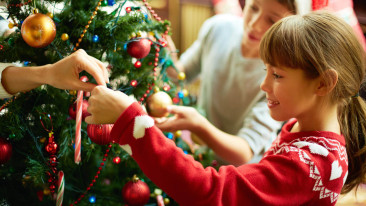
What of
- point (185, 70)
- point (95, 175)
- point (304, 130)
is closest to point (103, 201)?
point (95, 175)

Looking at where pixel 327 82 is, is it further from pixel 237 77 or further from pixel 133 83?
pixel 237 77

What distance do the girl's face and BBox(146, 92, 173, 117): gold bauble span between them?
0.92 feet

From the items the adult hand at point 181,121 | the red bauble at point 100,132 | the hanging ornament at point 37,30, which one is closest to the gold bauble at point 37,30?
the hanging ornament at point 37,30

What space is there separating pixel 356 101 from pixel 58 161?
778 millimetres

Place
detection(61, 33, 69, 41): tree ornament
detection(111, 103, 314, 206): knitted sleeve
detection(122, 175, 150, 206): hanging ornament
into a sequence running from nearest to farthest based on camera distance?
detection(111, 103, 314, 206): knitted sleeve < detection(61, 33, 69, 41): tree ornament < detection(122, 175, 150, 206): hanging ornament

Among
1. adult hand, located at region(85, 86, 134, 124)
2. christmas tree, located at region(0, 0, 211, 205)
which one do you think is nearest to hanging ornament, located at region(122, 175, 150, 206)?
christmas tree, located at region(0, 0, 211, 205)

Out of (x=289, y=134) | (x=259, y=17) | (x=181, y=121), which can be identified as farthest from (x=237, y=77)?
(x=289, y=134)

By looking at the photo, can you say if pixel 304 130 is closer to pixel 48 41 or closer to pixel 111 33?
pixel 111 33

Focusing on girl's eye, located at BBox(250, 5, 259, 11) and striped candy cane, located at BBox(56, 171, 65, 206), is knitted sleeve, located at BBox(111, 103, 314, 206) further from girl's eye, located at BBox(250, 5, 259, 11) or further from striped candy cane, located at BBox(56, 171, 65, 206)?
girl's eye, located at BBox(250, 5, 259, 11)

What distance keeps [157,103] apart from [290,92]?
0.36 meters

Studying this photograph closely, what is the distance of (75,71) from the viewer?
0.72m

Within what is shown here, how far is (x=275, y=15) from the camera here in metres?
1.07

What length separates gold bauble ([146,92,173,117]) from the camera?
94 centimetres

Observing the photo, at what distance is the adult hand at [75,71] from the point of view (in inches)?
27.7
